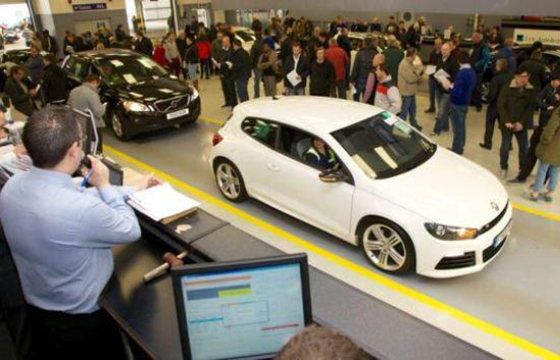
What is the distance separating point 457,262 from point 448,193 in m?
0.69

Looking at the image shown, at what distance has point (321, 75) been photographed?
8.92m

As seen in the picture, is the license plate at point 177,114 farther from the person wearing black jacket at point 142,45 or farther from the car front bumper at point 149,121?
the person wearing black jacket at point 142,45

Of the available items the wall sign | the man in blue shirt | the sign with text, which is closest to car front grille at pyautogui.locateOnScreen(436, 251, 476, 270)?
the man in blue shirt

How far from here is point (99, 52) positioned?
9.76 m

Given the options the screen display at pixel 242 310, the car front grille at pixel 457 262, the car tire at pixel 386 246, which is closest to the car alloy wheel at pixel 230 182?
the car tire at pixel 386 246

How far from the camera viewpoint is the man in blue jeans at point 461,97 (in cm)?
712

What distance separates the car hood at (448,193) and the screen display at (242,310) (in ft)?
8.78

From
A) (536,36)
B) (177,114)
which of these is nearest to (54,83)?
(177,114)

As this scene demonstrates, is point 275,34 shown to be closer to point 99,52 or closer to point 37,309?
point 99,52

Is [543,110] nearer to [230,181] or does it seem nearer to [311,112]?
[311,112]

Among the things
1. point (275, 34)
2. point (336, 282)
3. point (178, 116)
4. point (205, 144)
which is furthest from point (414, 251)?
point (275, 34)

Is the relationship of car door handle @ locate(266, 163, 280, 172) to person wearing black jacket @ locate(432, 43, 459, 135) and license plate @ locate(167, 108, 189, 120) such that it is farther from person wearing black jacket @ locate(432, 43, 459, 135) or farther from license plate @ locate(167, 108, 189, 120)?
person wearing black jacket @ locate(432, 43, 459, 135)

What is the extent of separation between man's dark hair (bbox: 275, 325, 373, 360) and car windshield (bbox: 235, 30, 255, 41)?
1645 cm

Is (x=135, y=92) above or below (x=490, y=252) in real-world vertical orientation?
above
